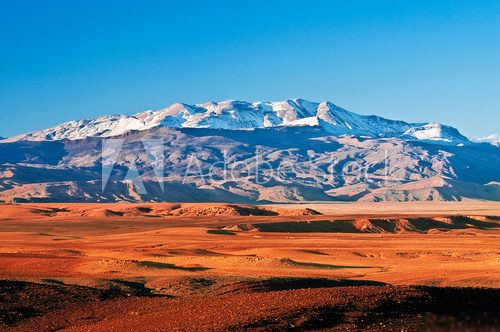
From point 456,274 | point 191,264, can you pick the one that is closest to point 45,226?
point 191,264

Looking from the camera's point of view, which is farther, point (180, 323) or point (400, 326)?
point (180, 323)

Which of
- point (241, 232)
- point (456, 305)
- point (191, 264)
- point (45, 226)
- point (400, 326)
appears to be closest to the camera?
point (400, 326)

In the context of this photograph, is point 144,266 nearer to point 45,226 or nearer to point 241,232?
point 241,232

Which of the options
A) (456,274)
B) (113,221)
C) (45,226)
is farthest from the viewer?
(113,221)

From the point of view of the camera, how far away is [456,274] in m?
35.6

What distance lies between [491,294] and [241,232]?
60179mm

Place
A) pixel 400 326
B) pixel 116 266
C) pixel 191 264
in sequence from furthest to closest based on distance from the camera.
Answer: pixel 191 264 → pixel 116 266 → pixel 400 326

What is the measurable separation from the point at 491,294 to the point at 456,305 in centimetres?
321

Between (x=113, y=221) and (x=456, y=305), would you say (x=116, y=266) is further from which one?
(x=113, y=221)

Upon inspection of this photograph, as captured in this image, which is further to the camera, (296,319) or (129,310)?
(129,310)

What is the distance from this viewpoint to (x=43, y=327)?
21906 mm

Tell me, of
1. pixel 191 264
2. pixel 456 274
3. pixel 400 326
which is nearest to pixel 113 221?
pixel 191 264

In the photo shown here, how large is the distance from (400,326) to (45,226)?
82684mm

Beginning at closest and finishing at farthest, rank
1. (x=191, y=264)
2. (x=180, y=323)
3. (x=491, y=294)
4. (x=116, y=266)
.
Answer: (x=180, y=323), (x=491, y=294), (x=116, y=266), (x=191, y=264)
